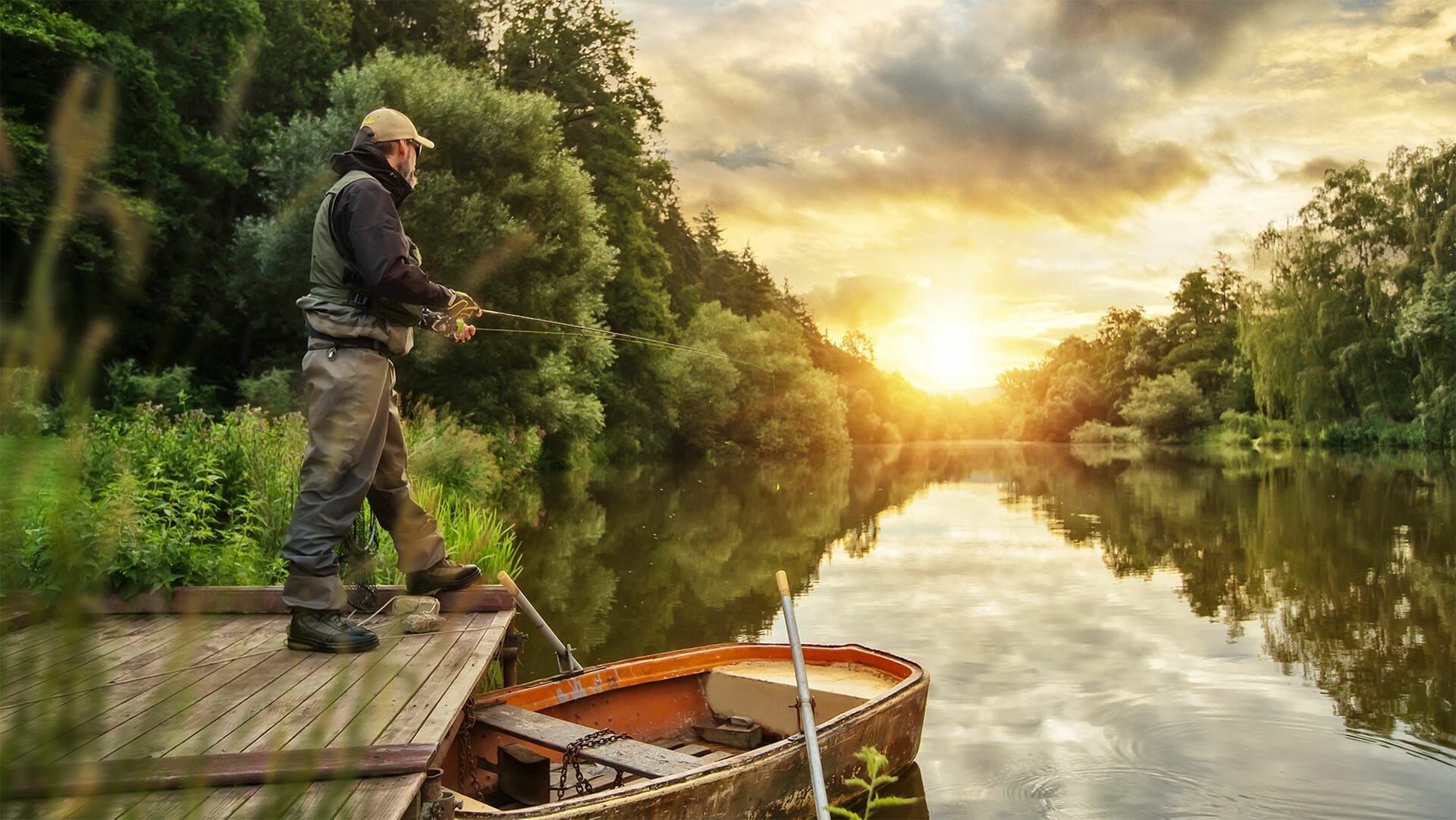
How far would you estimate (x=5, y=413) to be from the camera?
876 millimetres

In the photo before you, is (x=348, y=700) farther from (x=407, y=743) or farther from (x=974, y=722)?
(x=974, y=722)

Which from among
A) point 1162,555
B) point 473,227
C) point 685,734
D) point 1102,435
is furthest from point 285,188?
point 1102,435

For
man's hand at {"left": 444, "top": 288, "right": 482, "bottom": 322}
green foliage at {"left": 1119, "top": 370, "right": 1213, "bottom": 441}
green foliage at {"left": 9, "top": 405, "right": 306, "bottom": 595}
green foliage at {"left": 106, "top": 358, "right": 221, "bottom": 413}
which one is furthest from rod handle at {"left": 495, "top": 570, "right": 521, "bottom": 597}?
green foliage at {"left": 1119, "top": 370, "right": 1213, "bottom": 441}

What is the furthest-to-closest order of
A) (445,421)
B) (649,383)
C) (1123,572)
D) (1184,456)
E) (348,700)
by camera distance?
(1184,456) < (649,383) < (445,421) < (1123,572) < (348,700)

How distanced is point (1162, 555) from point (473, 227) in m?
13.8

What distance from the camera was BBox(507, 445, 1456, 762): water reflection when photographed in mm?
9094

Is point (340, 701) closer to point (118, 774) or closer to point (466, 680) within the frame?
point (466, 680)

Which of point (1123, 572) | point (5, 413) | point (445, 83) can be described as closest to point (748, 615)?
point (1123, 572)

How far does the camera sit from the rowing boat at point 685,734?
14.5 ft

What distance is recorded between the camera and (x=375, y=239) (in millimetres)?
4934

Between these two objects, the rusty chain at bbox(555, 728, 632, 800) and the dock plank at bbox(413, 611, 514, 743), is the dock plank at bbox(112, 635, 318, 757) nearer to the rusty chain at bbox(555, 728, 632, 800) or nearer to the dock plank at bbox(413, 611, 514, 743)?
the dock plank at bbox(413, 611, 514, 743)

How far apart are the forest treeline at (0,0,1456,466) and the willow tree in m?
0.06

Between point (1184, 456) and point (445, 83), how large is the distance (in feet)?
120

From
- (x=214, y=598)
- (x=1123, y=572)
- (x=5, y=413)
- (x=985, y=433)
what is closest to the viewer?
(x=5, y=413)
